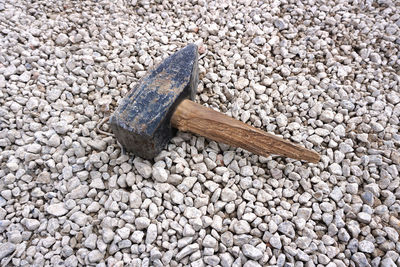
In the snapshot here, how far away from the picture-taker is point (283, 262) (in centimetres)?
177

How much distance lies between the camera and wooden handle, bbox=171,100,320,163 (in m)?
1.94

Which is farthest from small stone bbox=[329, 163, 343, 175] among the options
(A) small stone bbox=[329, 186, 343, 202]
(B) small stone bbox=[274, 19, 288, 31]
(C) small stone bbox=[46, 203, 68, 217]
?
(C) small stone bbox=[46, 203, 68, 217]

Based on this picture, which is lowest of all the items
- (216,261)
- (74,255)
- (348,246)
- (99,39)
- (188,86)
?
(74,255)

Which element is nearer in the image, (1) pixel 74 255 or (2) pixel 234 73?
(1) pixel 74 255

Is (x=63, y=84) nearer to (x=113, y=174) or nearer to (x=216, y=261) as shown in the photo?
(x=113, y=174)

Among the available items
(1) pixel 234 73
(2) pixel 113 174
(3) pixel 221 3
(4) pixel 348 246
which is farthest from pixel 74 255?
(3) pixel 221 3

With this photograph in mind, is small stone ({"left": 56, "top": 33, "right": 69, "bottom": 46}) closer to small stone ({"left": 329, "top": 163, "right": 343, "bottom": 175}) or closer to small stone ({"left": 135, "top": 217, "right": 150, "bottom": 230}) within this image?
small stone ({"left": 135, "top": 217, "right": 150, "bottom": 230})

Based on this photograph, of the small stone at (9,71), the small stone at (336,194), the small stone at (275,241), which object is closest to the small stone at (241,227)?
the small stone at (275,241)

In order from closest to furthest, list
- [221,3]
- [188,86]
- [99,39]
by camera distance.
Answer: [188,86], [99,39], [221,3]

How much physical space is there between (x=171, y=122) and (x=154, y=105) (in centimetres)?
18

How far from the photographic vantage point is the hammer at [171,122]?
1.87 metres

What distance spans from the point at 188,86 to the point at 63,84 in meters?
1.06

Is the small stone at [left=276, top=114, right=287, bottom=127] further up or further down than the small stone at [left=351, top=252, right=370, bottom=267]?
further up

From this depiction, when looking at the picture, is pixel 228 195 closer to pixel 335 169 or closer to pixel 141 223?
pixel 141 223
